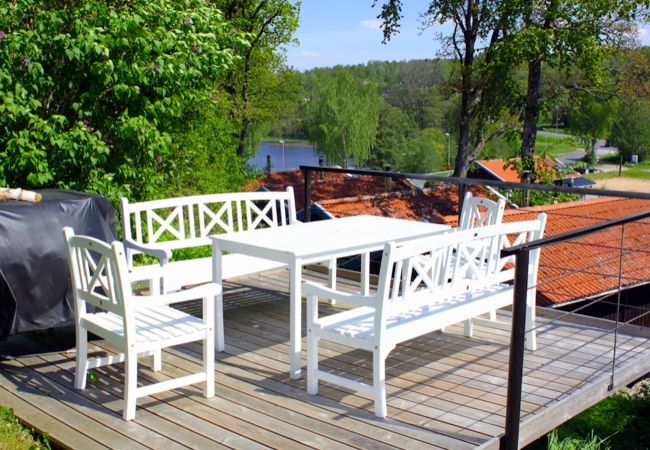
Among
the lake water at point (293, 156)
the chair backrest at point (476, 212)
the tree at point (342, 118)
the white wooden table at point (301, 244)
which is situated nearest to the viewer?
the white wooden table at point (301, 244)

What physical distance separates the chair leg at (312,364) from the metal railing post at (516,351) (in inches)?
40.0

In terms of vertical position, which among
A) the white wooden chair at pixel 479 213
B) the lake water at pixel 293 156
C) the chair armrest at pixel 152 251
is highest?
the white wooden chair at pixel 479 213

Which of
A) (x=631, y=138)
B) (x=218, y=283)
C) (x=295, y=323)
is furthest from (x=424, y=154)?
(x=295, y=323)

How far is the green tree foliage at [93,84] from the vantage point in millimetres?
5363

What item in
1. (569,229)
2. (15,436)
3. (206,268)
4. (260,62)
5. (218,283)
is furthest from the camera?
(260,62)

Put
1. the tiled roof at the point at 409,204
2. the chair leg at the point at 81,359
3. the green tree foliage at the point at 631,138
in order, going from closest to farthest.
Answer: the chair leg at the point at 81,359 → the tiled roof at the point at 409,204 → the green tree foliage at the point at 631,138

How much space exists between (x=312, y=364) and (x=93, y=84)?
11.0 feet

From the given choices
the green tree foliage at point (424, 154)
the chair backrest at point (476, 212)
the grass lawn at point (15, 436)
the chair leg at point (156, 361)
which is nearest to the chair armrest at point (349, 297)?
the chair leg at point (156, 361)

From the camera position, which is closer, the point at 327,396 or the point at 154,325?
the point at 154,325

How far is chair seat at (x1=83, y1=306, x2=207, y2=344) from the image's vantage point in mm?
3326

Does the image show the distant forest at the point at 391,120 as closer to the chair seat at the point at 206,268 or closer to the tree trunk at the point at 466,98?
the tree trunk at the point at 466,98

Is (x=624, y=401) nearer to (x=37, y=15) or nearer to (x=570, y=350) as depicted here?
(x=570, y=350)

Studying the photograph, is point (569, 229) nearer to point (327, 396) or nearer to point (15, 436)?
point (327, 396)

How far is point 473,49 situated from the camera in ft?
69.5
